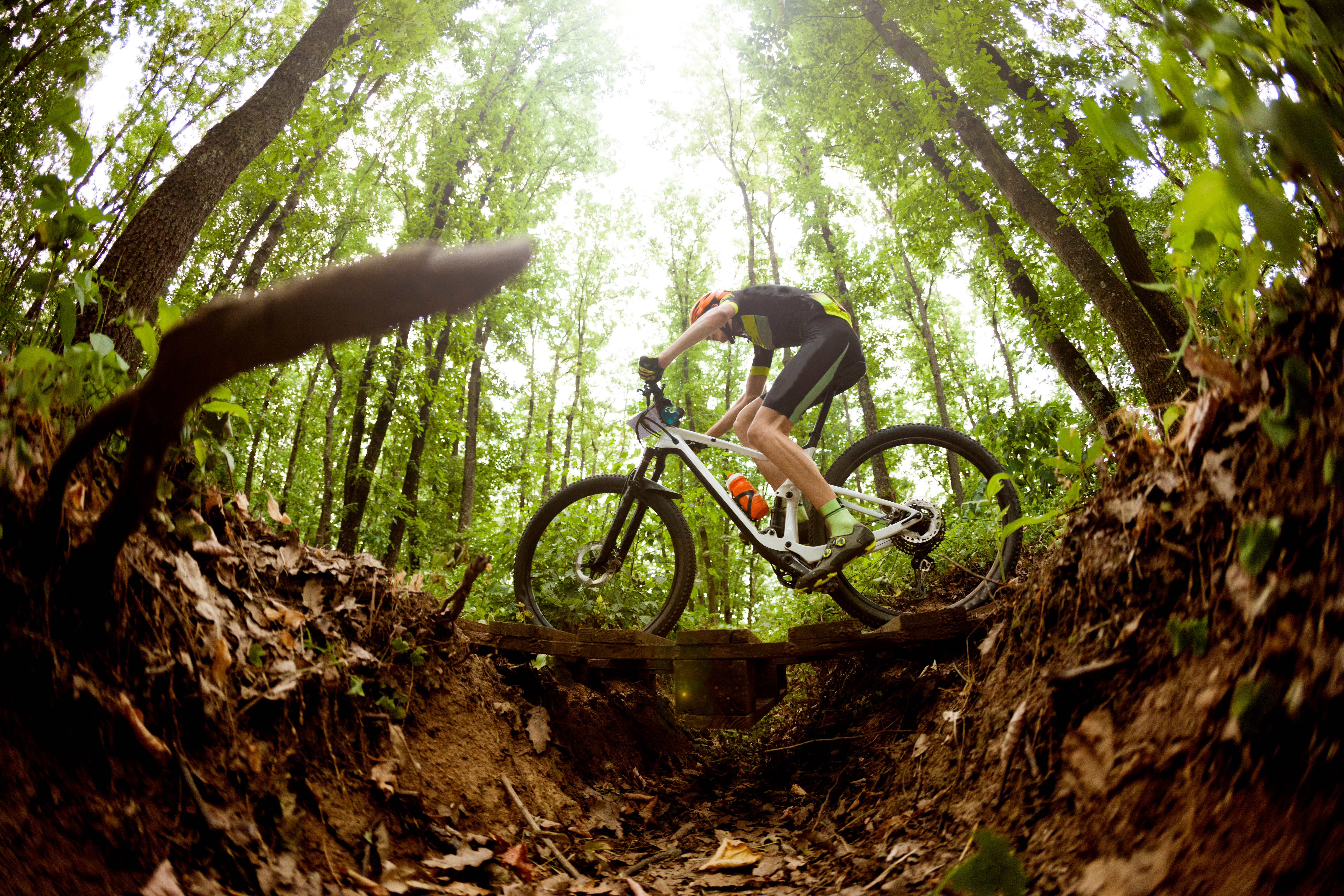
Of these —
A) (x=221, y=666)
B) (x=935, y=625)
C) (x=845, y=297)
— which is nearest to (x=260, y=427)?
(x=221, y=666)

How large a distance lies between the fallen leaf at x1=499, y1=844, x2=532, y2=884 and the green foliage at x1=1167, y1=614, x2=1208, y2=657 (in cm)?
195

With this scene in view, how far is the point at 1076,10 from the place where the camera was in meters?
8.30

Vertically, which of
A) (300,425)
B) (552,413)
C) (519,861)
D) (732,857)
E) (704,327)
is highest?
(552,413)

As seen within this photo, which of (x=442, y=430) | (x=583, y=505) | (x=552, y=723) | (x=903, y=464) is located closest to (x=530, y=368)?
(x=442, y=430)

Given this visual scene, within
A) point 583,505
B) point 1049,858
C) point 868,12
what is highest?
point 868,12

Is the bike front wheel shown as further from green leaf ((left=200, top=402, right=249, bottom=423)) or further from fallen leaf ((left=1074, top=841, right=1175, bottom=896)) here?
fallen leaf ((left=1074, top=841, right=1175, bottom=896))

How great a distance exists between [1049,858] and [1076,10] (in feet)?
35.8

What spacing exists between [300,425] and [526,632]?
13.3 metres

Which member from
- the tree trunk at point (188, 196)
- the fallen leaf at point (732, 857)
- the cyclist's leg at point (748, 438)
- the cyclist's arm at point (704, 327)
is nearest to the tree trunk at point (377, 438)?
the tree trunk at point (188, 196)

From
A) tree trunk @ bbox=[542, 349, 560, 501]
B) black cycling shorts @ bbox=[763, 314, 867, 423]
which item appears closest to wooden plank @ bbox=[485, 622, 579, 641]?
black cycling shorts @ bbox=[763, 314, 867, 423]

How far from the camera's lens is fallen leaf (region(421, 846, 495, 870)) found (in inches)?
72.7

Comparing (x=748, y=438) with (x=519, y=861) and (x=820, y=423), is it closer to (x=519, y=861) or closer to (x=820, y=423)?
(x=820, y=423)

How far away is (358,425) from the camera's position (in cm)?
1224

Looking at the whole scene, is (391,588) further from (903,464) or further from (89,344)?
(903,464)
